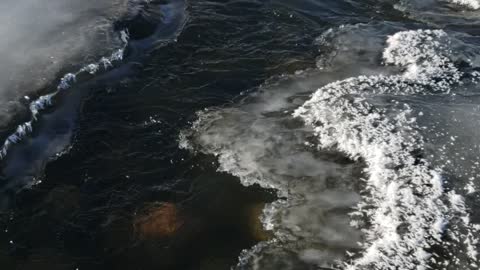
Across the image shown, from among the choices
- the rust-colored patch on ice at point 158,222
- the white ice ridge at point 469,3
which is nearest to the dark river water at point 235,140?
the rust-colored patch on ice at point 158,222

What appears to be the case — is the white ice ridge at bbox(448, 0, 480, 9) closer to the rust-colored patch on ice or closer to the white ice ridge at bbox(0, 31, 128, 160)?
the white ice ridge at bbox(0, 31, 128, 160)

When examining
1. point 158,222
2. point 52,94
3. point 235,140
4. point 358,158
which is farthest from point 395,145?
point 52,94

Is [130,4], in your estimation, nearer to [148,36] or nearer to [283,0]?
[148,36]

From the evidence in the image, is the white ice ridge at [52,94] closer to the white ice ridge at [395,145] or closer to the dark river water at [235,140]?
Answer: the dark river water at [235,140]

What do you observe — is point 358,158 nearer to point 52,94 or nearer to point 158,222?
point 158,222

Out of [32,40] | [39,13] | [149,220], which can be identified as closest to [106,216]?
[149,220]

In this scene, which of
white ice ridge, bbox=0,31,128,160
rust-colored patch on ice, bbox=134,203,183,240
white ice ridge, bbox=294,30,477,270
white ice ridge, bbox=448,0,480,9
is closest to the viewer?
white ice ridge, bbox=294,30,477,270

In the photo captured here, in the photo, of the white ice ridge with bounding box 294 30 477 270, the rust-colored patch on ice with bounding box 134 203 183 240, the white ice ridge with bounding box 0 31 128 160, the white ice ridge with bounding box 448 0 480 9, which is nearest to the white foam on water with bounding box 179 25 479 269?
the white ice ridge with bounding box 294 30 477 270
